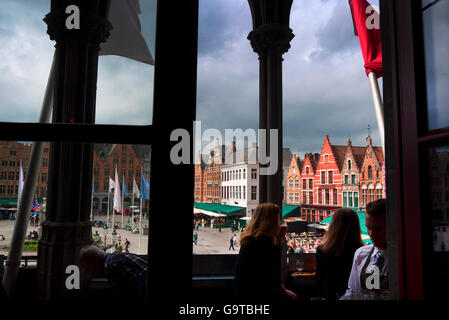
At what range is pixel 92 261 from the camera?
1358 mm

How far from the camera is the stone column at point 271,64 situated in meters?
3.72

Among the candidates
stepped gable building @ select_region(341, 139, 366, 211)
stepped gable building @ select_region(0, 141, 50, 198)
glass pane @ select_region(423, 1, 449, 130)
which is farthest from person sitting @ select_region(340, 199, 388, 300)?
stepped gable building @ select_region(341, 139, 366, 211)

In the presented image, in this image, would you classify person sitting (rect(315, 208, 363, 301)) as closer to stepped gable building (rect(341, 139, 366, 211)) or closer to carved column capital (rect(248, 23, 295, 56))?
carved column capital (rect(248, 23, 295, 56))

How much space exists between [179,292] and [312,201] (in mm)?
28333

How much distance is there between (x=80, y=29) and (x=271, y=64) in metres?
2.42

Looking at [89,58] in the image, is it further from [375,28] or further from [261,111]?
[375,28]

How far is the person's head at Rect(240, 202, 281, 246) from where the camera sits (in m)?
1.50

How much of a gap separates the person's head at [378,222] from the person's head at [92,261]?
1.22 metres

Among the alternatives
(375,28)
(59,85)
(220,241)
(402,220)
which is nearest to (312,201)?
(220,241)

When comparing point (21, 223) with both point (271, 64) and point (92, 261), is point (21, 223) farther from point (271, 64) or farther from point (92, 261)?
point (271, 64)

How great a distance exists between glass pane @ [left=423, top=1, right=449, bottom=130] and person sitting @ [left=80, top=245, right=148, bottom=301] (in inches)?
31.4

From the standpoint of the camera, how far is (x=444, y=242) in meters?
0.65

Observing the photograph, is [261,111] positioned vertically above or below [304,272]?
above

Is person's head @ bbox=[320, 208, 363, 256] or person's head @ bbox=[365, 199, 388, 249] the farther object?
person's head @ bbox=[320, 208, 363, 256]
